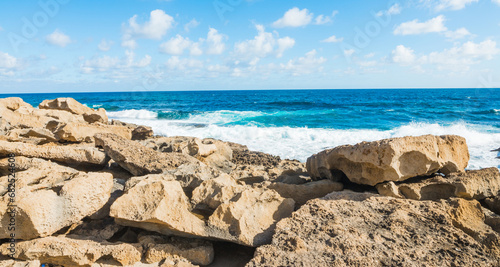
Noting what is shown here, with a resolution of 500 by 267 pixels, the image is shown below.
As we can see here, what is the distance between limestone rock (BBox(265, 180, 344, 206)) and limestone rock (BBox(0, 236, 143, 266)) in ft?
5.85

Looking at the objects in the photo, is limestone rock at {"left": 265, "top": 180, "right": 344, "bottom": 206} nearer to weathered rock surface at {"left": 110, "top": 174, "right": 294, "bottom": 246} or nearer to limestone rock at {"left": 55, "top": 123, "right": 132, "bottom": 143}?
weathered rock surface at {"left": 110, "top": 174, "right": 294, "bottom": 246}

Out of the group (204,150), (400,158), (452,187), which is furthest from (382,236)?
(204,150)

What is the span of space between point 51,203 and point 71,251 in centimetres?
48

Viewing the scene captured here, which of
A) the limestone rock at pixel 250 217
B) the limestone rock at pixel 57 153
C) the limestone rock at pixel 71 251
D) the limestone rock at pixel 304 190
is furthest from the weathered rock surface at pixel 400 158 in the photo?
the limestone rock at pixel 57 153

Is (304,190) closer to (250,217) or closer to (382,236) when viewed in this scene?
(250,217)

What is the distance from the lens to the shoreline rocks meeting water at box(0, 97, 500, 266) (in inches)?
91.0

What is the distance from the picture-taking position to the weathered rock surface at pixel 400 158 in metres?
3.32

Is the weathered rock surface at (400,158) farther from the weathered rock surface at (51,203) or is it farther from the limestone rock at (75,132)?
the limestone rock at (75,132)

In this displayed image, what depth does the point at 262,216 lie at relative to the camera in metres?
2.87

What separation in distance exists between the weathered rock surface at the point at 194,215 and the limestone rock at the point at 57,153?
5.52ft

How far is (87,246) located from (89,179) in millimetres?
671

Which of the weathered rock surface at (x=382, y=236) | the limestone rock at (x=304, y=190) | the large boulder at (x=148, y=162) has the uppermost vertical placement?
the large boulder at (x=148, y=162)

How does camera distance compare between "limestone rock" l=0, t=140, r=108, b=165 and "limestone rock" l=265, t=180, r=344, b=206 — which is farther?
"limestone rock" l=0, t=140, r=108, b=165

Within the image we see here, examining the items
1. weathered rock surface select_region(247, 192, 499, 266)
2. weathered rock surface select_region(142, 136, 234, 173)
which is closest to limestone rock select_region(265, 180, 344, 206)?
weathered rock surface select_region(247, 192, 499, 266)
